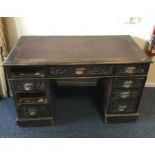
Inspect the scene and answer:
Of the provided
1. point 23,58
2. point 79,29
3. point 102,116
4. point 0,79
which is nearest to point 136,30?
point 79,29

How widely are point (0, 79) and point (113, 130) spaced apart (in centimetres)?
123

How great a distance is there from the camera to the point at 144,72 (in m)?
1.47

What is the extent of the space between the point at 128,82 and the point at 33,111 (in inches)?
33.3

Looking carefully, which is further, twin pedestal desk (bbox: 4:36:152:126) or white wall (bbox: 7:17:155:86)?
white wall (bbox: 7:17:155:86)

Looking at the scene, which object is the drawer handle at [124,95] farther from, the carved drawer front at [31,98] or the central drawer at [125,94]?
the carved drawer front at [31,98]

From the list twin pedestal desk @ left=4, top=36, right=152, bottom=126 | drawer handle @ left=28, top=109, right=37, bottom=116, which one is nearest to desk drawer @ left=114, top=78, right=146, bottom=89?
twin pedestal desk @ left=4, top=36, right=152, bottom=126

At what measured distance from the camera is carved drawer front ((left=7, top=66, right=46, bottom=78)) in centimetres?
140

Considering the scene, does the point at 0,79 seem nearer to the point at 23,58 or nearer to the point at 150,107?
the point at 23,58

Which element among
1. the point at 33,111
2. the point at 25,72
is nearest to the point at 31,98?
the point at 33,111

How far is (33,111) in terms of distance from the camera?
5.33 ft

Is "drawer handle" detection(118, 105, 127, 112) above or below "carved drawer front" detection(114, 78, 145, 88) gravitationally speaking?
below

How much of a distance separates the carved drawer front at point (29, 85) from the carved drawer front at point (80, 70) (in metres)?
0.11

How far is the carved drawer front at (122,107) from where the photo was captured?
65.0 inches

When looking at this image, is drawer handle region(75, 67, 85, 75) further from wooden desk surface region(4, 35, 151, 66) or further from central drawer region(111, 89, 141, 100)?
central drawer region(111, 89, 141, 100)
